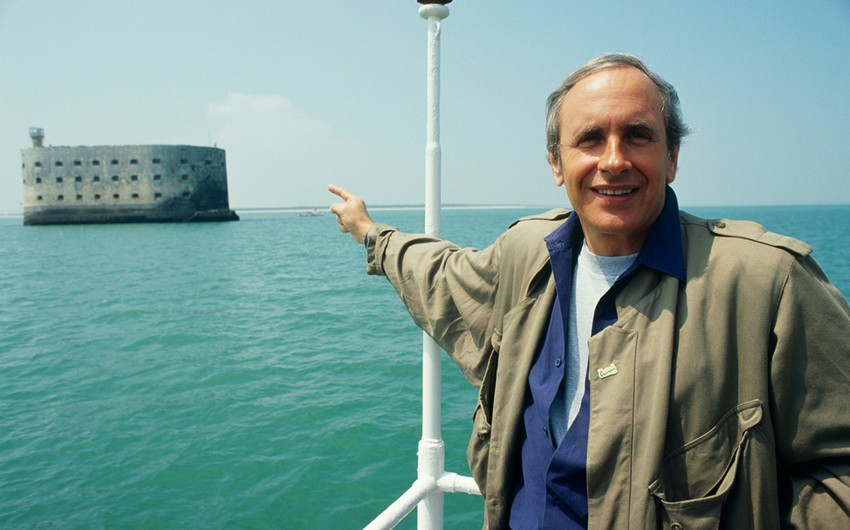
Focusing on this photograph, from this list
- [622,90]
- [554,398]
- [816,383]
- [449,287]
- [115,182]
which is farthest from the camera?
[115,182]

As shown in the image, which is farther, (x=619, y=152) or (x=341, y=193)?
(x=341, y=193)

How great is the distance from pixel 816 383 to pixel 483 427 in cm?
90

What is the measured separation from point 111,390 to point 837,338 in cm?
1155

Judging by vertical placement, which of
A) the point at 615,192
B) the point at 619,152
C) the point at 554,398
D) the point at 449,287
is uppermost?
the point at 619,152

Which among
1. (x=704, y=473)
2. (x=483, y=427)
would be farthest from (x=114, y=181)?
(x=704, y=473)

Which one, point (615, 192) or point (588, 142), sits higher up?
point (588, 142)

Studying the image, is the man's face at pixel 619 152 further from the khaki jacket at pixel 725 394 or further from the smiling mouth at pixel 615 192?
the khaki jacket at pixel 725 394

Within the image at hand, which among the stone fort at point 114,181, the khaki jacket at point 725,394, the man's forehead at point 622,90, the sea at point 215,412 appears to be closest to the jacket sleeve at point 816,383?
the khaki jacket at point 725,394

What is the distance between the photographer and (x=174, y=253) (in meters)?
37.2

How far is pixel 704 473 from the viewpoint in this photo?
129 cm

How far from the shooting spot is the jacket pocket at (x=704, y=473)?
4.12 feet

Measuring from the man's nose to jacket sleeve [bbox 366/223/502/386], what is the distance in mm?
484

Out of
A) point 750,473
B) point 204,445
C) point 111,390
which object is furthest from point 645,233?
point 111,390

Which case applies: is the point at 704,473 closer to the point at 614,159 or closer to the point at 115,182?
the point at 614,159
